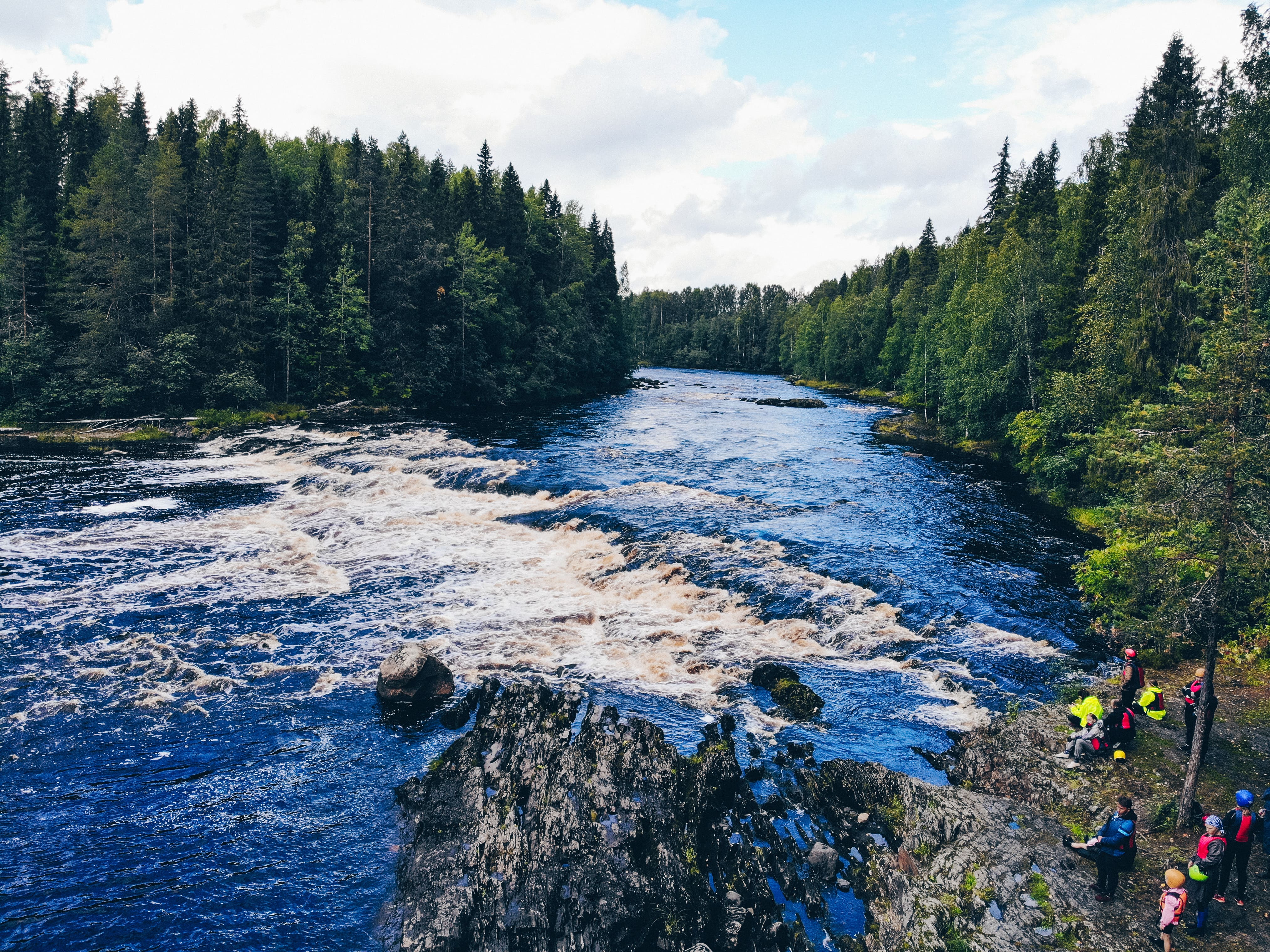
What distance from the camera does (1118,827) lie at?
11164 millimetres

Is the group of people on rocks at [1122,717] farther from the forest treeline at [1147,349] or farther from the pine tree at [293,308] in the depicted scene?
the pine tree at [293,308]

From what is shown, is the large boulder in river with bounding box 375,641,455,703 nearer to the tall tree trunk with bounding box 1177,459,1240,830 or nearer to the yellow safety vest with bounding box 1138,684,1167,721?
the tall tree trunk with bounding box 1177,459,1240,830

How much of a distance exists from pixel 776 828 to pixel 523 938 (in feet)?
17.3

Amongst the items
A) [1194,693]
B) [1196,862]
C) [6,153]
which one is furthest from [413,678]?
[6,153]

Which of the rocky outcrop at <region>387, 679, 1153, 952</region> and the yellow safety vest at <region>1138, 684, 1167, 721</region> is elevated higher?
A: the yellow safety vest at <region>1138, 684, 1167, 721</region>

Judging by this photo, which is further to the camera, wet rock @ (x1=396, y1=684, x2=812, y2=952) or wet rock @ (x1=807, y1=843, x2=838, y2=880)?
wet rock @ (x1=807, y1=843, x2=838, y2=880)

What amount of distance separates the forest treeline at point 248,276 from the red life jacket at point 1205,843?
63040 millimetres

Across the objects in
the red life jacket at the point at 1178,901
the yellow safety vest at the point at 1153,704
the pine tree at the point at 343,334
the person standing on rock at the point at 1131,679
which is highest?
the pine tree at the point at 343,334

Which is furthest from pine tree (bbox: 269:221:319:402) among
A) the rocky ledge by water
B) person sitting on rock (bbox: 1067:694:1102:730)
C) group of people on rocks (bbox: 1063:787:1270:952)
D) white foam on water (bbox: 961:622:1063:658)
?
group of people on rocks (bbox: 1063:787:1270:952)

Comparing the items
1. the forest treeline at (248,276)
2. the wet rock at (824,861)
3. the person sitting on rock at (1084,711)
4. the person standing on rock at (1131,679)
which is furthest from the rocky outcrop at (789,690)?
the forest treeline at (248,276)

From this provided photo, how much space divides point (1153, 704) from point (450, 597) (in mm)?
20692

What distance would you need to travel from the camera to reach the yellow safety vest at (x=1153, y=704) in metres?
16.1

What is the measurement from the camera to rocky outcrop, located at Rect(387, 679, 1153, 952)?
1053 centimetres

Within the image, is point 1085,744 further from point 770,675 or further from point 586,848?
point 586,848
